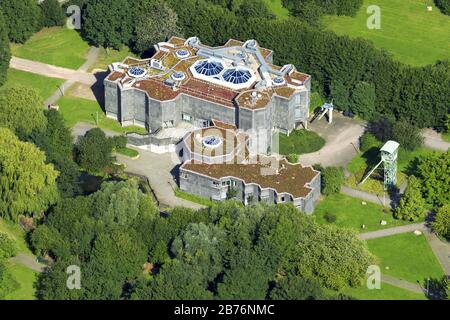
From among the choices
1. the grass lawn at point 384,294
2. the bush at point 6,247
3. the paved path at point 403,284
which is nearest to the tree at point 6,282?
the bush at point 6,247

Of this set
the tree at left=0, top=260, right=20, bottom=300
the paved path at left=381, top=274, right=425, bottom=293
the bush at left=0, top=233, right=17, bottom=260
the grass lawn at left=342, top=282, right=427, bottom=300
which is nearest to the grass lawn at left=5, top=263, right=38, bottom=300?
the tree at left=0, top=260, right=20, bottom=300

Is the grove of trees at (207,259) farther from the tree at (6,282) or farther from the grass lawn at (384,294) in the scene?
the tree at (6,282)

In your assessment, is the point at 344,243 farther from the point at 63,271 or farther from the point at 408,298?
the point at 63,271

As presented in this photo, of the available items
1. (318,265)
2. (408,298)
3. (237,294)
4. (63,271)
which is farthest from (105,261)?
(408,298)

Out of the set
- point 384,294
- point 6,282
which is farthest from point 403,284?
point 6,282

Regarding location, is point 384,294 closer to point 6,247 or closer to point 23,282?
point 23,282

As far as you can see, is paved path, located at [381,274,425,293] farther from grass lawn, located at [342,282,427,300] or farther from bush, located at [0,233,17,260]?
bush, located at [0,233,17,260]
